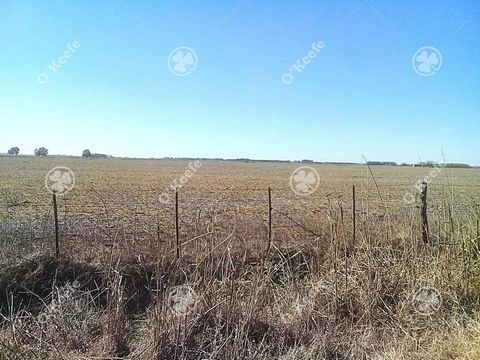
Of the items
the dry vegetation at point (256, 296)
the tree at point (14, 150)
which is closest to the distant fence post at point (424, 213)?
the dry vegetation at point (256, 296)

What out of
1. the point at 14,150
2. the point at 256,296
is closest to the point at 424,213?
the point at 256,296

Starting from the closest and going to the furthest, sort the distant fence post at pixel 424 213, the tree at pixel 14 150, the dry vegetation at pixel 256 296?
the dry vegetation at pixel 256 296 < the distant fence post at pixel 424 213 < the tree at pixel 14 150

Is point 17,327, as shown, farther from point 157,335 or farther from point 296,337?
point 296,337

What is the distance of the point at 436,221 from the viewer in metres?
5.99

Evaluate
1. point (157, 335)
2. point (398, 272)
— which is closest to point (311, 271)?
point (398, 272)

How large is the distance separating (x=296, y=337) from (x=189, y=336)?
1292mm

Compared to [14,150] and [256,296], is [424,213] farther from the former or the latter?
[14,150]

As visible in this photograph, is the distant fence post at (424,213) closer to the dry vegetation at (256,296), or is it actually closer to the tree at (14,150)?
the dry vegetation at (256,296)

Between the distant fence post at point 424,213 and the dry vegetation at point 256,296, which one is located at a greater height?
the distant fence post at point 424,213

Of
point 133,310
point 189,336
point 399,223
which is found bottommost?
point 133,310

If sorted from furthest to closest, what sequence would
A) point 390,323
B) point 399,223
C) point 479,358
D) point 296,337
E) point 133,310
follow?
point 399,223 < point 133,310 < point 390,323 < point 296,337 < point 479,358

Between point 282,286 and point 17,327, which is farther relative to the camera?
point 282,286

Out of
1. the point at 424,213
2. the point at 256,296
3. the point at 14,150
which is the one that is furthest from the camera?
the point at 14,150

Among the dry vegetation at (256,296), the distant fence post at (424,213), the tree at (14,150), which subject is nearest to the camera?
the dry vegetation at (256,296)
